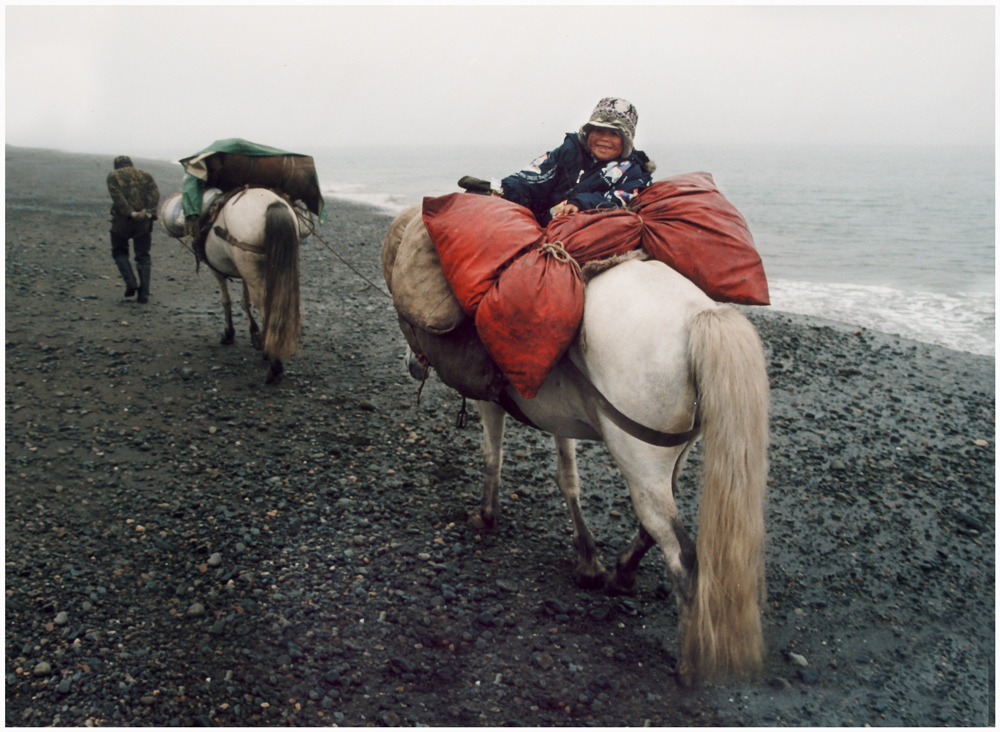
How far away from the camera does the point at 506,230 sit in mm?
2609

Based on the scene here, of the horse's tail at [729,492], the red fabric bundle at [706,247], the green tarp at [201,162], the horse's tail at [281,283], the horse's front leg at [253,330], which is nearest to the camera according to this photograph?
the horse's tail at [729,492]

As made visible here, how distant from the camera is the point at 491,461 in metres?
3.64

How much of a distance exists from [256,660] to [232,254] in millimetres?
3777

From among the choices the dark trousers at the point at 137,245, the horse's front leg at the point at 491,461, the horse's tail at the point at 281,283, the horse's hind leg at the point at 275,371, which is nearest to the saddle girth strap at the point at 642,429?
the horse's front leg at the point at 491,461

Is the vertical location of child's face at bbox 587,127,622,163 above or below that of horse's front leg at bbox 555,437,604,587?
above

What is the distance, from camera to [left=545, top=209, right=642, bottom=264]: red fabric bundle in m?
2.53

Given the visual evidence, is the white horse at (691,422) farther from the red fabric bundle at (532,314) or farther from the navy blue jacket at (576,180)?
the navy blue jacket at (576,180)

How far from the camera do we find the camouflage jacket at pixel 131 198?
7.03m

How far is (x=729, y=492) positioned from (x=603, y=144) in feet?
5.46

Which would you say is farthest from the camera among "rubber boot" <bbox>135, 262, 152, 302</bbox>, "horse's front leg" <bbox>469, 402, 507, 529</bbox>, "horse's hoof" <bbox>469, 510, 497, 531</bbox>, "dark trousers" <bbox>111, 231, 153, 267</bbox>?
"rubber boot" <bbox>135, 262, 152, 302</bbox>

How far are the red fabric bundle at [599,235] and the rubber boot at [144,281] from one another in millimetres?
6599

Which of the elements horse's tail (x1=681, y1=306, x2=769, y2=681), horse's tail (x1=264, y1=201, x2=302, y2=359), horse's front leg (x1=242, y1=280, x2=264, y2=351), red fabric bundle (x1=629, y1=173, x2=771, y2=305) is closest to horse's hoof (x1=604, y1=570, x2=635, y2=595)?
horse's tail (x1=681, y1=306, x2=769, y2=681)

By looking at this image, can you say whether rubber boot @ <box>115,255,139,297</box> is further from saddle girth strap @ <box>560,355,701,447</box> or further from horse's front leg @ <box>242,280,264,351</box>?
saddle girth strap @ <box>560,355,701,447</box>

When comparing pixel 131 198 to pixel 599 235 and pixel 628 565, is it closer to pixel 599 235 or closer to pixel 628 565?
pixel 599 235
